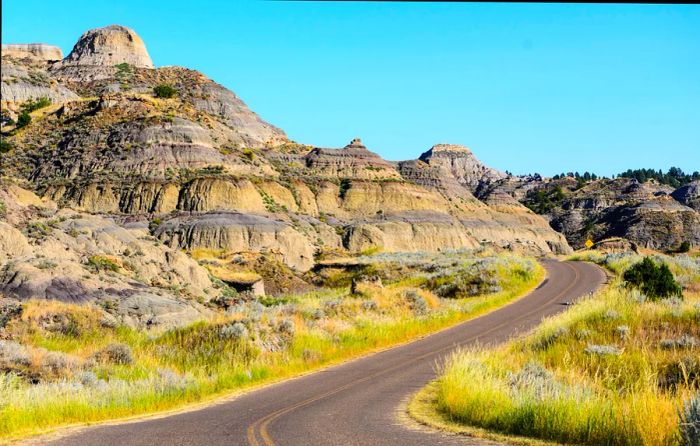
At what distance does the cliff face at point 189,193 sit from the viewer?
142ft

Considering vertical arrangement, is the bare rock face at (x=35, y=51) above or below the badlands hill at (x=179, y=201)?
above

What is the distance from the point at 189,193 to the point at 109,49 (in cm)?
8397

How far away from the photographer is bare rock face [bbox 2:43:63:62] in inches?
6688

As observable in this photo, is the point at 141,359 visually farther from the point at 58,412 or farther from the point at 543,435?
the point at 543,435

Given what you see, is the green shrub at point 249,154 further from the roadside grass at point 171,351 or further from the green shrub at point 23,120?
the roadside grass at point 171,351

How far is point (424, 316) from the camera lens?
28.5 meters

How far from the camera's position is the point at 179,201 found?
80.2m

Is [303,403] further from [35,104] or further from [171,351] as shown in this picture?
[35,104]

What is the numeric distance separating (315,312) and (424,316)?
17.4ft

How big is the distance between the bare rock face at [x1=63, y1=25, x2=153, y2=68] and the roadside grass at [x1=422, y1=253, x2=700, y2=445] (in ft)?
465

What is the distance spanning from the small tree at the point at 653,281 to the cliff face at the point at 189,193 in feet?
73.7

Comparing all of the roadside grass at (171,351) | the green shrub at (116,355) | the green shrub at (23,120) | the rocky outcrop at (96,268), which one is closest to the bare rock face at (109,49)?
the green shrub at (23,120)

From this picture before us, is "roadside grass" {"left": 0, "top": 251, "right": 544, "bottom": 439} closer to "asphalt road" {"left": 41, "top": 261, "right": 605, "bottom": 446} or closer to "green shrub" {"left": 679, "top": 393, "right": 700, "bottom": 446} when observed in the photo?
"asphalt road" {"left": 41, "top": 261, "right": 605, "bottom": 446}

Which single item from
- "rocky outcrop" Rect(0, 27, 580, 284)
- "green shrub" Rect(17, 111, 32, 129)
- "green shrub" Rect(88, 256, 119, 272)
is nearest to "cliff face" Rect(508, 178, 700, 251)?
"rocky outcrop" Rect(0, 27, 580, 284)
